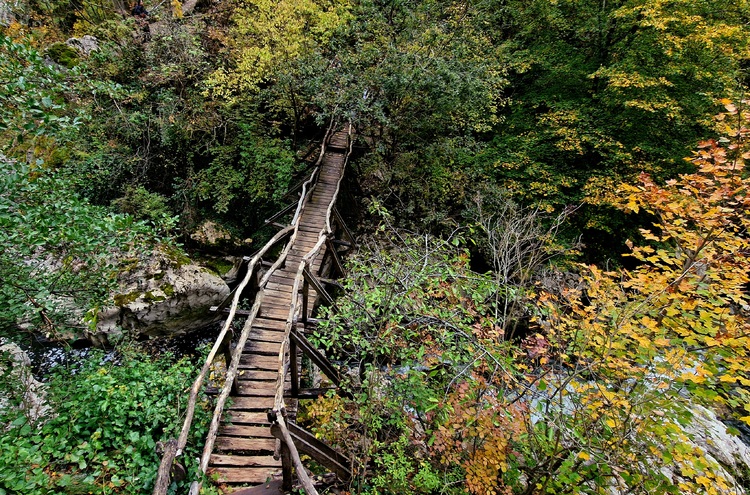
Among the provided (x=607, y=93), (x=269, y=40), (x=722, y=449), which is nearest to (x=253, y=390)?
(x=722, y=449)

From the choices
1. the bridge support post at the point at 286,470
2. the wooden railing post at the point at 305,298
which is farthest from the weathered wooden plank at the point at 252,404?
the wooden railing post at the point at 305,298

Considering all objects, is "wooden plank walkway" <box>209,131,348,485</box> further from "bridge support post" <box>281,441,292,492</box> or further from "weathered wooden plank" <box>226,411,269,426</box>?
"bridge support post" <box>281,441,292,492</box>

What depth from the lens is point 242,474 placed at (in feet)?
16.6

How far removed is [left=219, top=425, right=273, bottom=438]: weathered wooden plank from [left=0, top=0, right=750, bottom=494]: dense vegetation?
3.00 feet

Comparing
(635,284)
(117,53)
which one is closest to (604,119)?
(635,284)

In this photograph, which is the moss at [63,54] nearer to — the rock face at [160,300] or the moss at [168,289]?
the rock face at [160,300]

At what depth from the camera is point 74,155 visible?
11625 millimetres

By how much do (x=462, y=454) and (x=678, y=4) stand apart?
1322cm

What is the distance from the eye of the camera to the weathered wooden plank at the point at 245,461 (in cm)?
510

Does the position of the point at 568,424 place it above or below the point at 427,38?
below

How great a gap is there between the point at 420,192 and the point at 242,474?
10.1 meters

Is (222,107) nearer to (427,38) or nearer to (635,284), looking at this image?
(427,38)

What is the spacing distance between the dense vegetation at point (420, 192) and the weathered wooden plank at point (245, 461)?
0.90m

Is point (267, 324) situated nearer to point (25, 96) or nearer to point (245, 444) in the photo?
point (245, 444)
